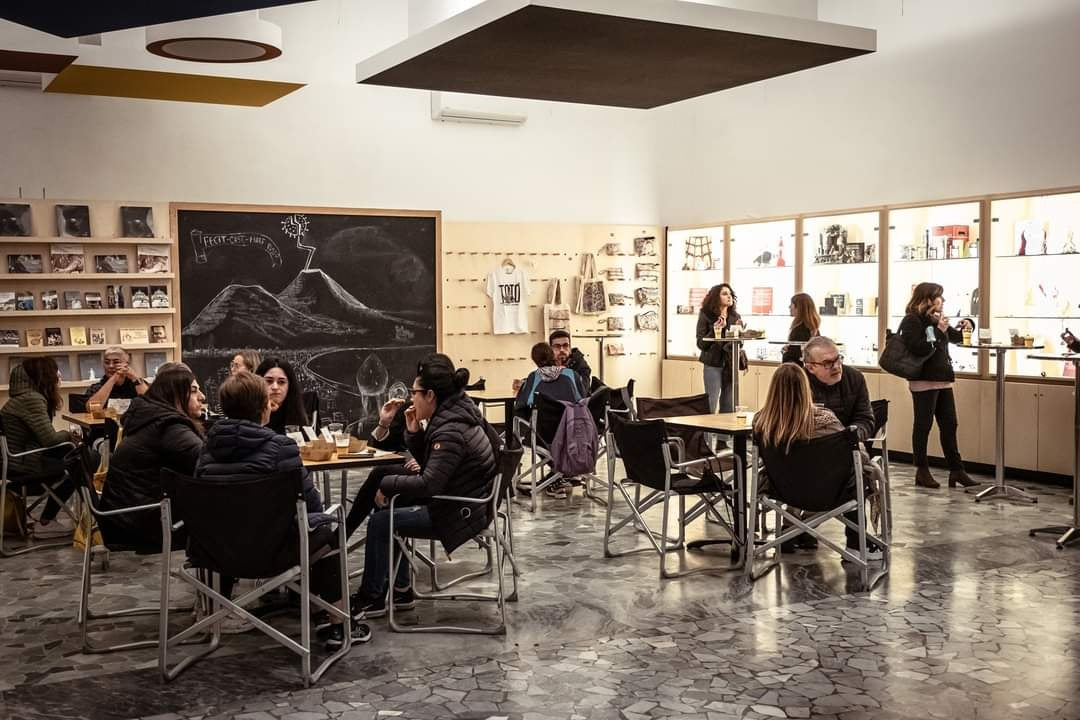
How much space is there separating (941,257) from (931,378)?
1373 millimetres

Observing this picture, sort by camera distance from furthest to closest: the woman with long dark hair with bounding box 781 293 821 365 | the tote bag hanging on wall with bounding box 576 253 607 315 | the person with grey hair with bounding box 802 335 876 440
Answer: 1. the tote bag hanging on wall with bounding box 576 253 607 315
2. the woman with long dark hair with bounding box 781 293 821 365
3. the person with grey hair with bounding box 802 335 876 440

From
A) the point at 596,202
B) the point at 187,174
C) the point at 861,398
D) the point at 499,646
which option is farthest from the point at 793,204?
the point at 499,646

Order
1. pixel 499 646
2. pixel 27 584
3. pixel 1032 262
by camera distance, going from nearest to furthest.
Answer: pixel 499 646 < pixel 27 584 < pixel 1032 262

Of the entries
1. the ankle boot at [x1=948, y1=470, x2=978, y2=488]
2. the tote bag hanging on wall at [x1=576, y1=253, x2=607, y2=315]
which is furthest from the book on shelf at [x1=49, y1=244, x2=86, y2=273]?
the ankle boot at [x1=948, y1=470, x2=978, y2=488]

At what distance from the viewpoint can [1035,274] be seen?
8992 millimetres

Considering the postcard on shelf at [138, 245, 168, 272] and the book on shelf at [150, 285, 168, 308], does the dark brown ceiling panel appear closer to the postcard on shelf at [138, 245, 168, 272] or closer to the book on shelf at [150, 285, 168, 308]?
the postcard on shelf at [138, 245, 168, 272]

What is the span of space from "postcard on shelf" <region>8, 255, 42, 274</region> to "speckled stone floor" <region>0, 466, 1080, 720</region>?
13.1ft

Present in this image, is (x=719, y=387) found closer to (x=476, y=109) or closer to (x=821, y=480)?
(x=476, y=109)

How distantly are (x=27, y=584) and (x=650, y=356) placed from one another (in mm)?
8464

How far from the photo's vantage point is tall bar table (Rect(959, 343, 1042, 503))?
8.27 meters

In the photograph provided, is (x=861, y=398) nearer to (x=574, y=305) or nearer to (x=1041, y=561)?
(x=1041, y=561)

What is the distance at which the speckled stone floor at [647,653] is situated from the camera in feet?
13.7

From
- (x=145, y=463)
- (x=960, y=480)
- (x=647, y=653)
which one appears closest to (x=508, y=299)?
(x=960, y=480)

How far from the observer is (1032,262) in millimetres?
9008
